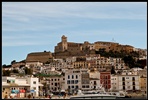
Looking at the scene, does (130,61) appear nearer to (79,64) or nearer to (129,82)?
(79,64)

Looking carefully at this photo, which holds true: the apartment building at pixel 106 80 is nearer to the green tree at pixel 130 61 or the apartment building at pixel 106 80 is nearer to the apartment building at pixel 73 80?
the apartment building at pixel 73 80

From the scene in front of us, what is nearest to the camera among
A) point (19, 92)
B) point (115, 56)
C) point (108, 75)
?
point (19, 92)

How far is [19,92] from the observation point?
1783cm

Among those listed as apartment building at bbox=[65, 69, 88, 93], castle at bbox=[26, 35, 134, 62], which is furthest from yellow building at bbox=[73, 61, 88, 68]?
apartment building at bbox=[65, 69, 88, 93]

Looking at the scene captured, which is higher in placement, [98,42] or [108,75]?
[98,42]

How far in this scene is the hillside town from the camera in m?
19.5

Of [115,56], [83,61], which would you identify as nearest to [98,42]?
[115,56]

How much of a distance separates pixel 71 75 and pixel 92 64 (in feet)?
46.4

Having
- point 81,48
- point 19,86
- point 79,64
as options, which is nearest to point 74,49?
point 81,48

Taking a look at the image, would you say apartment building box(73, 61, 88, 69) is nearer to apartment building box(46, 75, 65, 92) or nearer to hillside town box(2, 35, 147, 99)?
hillside town box(2, 35, 147, 99)

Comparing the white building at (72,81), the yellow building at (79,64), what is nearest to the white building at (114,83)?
the white building at (72,81)

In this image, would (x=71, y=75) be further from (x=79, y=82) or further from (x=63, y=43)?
(x=63, y=43)

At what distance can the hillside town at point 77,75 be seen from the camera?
19470 mm

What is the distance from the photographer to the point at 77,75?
81.9 ft
